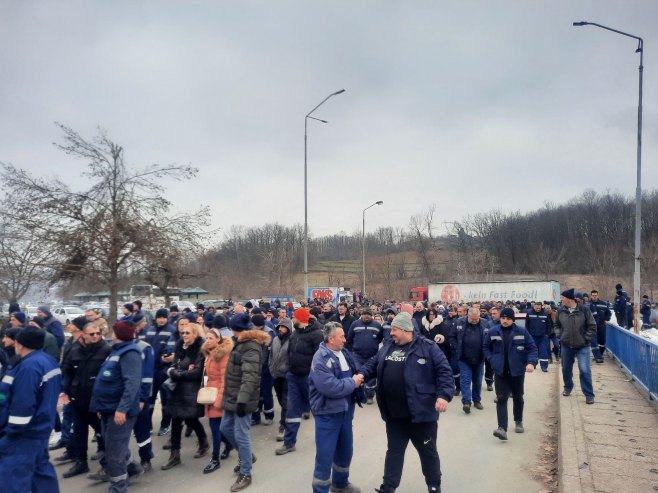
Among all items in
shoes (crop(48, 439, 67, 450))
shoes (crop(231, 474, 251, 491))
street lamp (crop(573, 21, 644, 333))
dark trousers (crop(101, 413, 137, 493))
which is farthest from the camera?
street lamp (crop(573, 21, 644, 333))

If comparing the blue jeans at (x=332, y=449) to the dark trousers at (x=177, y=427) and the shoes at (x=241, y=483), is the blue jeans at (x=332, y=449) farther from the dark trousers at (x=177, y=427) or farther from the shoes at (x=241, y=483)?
the dark trousers at (x=177, y=427)

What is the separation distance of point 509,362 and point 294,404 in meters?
3.30

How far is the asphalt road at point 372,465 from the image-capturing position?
18.4 ft

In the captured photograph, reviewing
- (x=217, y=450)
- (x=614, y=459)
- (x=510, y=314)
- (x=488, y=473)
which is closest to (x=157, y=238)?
(x=217, y=450)

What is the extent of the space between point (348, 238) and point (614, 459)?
291 feet

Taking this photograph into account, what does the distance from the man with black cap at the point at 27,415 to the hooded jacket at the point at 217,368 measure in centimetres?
192

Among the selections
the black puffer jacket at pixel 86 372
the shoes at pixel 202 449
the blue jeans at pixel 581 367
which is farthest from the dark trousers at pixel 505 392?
the black puffer jacket at pixel 86 372

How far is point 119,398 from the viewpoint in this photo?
533cm

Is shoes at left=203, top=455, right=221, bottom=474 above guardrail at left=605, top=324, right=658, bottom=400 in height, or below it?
below

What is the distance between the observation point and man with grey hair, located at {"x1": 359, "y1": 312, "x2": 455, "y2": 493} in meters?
4.77

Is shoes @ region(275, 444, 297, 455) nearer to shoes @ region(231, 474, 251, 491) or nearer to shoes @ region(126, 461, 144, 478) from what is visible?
shoes @ region(231, 474, 251, 491)

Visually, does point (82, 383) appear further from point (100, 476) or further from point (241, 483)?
point (241, 483)

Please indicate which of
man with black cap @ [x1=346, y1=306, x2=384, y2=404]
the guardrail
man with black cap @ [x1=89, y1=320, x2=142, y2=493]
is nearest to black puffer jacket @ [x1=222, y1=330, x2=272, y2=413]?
man with black cap @ [x1=89, y1=320, x2=142, y2=493]

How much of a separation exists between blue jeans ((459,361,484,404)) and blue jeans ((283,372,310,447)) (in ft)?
11.4
